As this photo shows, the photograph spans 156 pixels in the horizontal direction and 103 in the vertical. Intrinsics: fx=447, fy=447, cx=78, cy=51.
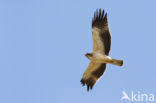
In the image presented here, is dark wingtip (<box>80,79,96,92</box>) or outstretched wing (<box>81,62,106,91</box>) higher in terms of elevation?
outstretched wing (<box>81,62,106,91</box>)

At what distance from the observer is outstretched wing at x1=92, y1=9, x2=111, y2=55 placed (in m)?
17.8

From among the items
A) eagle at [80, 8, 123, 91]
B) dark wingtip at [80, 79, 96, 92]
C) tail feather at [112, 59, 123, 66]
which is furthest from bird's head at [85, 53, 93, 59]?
dark wingtip at [80, 79, 96, 92]

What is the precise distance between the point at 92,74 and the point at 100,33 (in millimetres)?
2063

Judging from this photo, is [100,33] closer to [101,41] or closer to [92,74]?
[101,41]

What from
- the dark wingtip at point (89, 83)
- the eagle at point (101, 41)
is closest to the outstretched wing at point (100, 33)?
the eagle at point (101, 41)

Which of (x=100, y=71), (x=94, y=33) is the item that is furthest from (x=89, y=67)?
(x=94, y=33)

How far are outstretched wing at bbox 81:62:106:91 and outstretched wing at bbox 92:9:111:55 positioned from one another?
0.82m

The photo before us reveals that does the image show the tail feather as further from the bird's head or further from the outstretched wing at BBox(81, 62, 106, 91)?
the outstretched wing at BBox(81, 62, 106, 91)

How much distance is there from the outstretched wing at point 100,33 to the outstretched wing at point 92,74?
32.3 inches

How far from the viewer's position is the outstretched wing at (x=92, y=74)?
61.0 ft

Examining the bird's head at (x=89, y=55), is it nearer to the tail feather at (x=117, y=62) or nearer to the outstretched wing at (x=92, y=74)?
the outstretched wing at (x=92, y=74)

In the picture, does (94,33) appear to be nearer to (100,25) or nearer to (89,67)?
(100,25)

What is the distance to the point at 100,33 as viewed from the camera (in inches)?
703

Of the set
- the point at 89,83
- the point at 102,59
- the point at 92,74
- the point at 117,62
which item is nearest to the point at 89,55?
the point at 102,59
